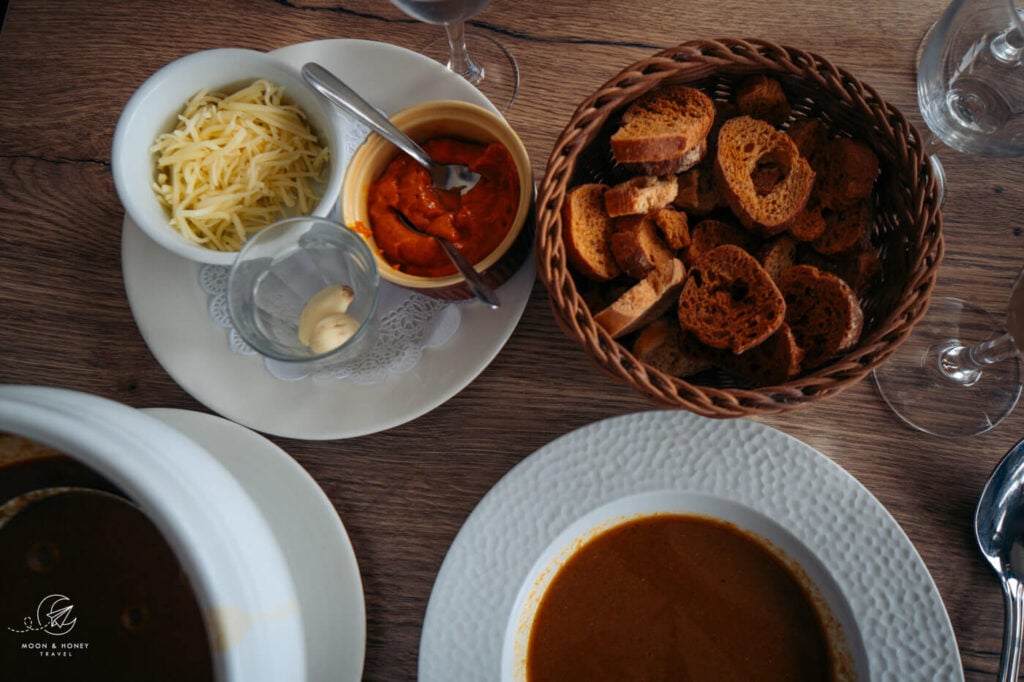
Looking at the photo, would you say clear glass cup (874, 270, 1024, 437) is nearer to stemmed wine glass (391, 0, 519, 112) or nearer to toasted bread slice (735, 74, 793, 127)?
toasted bread slice (735, 74, 793, 127)

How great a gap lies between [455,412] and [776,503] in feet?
1.86

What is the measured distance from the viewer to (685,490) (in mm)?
1221

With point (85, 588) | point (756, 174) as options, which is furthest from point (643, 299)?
point (85, 588)

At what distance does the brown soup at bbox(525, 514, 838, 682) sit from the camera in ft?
4.02

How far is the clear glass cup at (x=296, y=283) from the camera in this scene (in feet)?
3.92

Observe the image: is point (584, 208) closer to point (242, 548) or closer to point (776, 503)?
point (776, 503)

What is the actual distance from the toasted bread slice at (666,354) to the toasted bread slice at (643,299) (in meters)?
0.04

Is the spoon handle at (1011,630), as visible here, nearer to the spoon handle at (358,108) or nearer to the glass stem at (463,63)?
the spoon handle at (358,108)

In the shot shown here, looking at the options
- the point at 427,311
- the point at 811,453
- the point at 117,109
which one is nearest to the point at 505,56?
the point at 427,311

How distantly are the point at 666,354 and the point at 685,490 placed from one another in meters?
0.23

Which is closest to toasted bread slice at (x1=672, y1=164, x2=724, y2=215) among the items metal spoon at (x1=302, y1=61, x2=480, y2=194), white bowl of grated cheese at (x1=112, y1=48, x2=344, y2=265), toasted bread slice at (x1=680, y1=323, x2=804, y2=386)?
toasted bread slice at (x1=680, y1=323, x2=804, y2=386)

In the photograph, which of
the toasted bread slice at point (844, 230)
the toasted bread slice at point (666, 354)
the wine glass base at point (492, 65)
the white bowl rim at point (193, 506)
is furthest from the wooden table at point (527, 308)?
the white bowl rim at point (193, 506)

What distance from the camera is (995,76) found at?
127 centimetres

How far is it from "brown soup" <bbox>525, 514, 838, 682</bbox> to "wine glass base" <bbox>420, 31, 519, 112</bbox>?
33.0 inches
